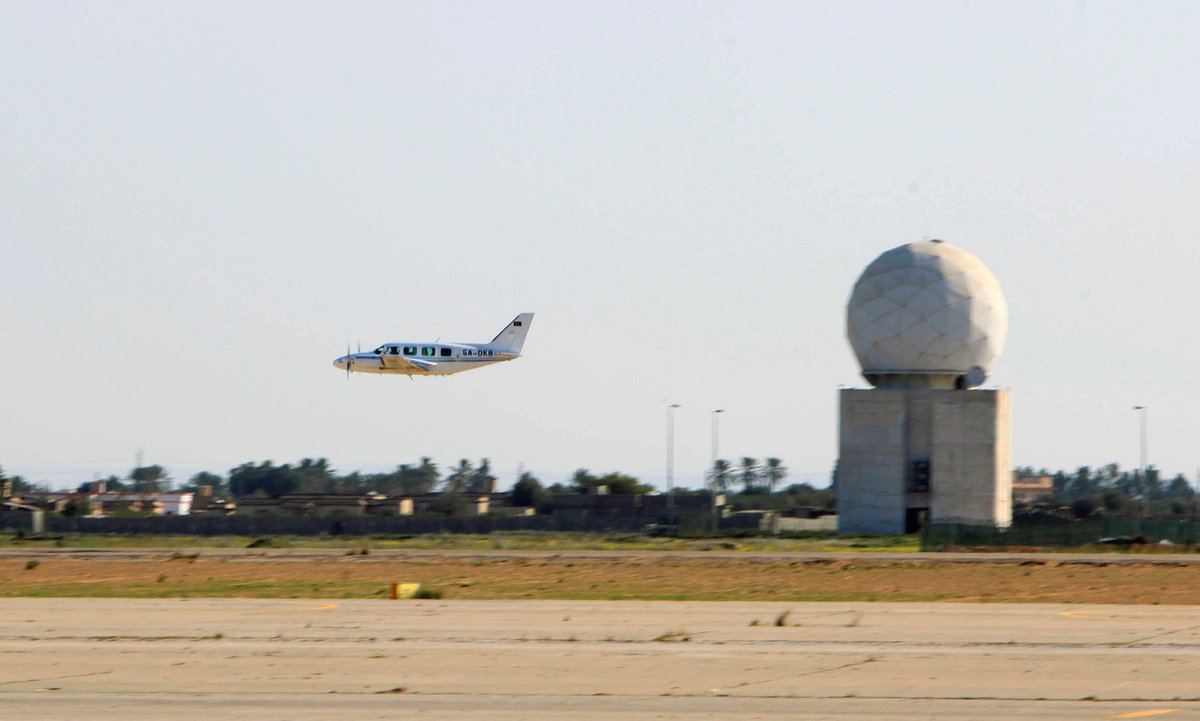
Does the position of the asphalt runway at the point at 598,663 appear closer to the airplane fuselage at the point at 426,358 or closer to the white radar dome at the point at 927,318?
the airplane fuselage at the point at 426,358

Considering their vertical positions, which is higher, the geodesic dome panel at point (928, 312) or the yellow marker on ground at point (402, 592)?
the geodesic dome panel at point (928, 312)

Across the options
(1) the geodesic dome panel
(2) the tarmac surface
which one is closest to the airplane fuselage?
(2) the tarmac surface

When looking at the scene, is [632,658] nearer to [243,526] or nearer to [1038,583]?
[1038,583]

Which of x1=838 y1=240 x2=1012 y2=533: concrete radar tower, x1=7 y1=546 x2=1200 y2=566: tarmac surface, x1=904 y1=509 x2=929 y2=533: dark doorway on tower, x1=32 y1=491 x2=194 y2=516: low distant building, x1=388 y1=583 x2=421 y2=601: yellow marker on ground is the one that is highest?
x1=838 y1=240 x2=1012 y2=533: concrete radar tower

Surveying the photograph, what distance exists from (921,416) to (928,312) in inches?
262

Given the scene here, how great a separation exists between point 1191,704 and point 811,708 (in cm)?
443

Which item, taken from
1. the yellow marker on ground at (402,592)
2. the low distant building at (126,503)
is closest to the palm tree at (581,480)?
the low distant building at (126,503)

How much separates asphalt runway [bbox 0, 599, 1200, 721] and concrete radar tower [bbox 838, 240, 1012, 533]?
53.7m

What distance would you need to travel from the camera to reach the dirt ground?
1432 inches

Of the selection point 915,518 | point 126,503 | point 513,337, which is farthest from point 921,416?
point 126,503

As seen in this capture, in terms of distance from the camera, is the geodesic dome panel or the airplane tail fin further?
the geodesic dome panel

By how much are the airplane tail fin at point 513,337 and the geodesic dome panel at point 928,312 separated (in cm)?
2428

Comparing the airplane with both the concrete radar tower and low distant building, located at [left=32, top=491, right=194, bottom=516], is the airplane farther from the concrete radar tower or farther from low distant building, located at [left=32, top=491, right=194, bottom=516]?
low distant building, located at [left=32, top=491, right=194, bottom=516]

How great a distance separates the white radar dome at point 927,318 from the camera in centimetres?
8131
